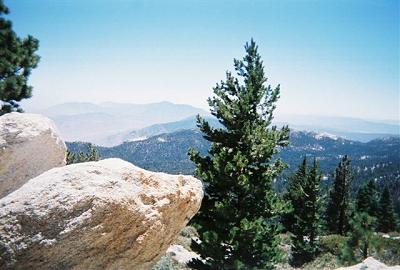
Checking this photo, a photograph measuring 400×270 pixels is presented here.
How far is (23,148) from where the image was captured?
1088 cm

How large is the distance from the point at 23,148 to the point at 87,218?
153 inches

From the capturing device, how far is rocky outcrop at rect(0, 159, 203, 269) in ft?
27.0

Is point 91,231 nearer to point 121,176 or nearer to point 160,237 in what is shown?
point 121,176

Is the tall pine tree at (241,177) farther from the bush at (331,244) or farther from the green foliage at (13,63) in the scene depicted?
the bush at (331,244)

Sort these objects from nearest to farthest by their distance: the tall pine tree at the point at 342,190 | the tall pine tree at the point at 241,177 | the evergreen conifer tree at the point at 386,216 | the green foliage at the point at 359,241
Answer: the tall pine tree at the point at 241,177
the green foliage at the point at 359,241
the tall pine tree at the point at 342,190
the evergreen conifer tree at the point at 386,216

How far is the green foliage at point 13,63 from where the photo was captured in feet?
65.2

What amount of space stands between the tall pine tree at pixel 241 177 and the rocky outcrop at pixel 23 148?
889cm

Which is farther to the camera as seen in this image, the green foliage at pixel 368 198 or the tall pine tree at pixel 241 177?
the green foliage at pixel 368 198

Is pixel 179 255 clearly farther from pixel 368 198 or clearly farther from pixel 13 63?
pixel 368 198

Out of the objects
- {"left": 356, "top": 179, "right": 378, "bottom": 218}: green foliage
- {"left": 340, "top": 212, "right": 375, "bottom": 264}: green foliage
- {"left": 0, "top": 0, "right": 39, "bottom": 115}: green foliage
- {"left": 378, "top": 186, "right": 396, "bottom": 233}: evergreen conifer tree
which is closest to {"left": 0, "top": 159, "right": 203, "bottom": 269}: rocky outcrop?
{"left": 0, "top": 0, "right": 39, "bottom": 115}: green foliage

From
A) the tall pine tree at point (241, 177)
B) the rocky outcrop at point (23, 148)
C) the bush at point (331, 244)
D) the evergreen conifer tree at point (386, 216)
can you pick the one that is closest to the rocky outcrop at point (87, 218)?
the rocky outcrop at point (23, 148)

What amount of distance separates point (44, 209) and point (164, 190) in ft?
11.7

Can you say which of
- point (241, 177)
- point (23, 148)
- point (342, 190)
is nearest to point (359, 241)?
point (241, 177)

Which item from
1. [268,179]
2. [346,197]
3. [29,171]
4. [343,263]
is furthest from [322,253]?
[29,171]
